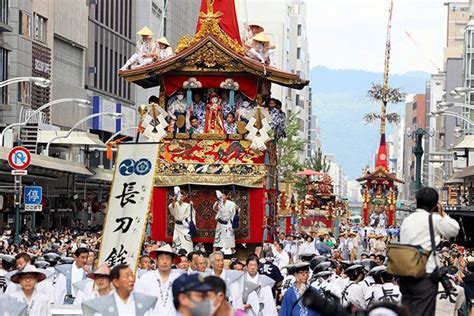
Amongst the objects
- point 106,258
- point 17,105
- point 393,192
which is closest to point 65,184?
point 17,105

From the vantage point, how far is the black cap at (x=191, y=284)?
7596mm

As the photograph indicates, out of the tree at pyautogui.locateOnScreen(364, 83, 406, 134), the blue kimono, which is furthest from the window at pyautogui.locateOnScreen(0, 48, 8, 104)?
the blue kimono

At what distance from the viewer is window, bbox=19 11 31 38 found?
56625 millimetres

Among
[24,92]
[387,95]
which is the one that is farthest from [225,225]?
[387,95]

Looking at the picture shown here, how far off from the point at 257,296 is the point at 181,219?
327 inches

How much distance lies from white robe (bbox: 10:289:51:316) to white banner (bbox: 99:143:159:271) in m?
1.71

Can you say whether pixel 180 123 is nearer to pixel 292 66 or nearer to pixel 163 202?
pixel 163 202

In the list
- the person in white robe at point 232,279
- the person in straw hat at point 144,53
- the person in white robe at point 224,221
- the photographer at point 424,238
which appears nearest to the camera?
the photographer at point 424,238

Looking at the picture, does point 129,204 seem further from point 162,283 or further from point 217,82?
point 217,82

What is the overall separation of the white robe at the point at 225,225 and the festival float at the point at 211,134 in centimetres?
42

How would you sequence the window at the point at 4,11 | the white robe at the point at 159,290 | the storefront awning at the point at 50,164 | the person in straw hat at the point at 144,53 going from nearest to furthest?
the white robe at the point at 159,290 → the person in straw hat at the point at 144,53 → the storefront awning at the point at 50,164 → the window at the point at 4,11

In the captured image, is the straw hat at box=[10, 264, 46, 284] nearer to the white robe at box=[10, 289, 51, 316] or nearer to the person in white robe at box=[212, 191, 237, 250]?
the white robe at box=[10, 289, 51, 316]

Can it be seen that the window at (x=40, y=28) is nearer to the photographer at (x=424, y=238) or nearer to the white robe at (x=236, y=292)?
the white robe at (x=236, y=292)

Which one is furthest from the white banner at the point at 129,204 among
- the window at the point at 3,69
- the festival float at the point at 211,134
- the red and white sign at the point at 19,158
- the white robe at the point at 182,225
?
the window at the point at 3,69
